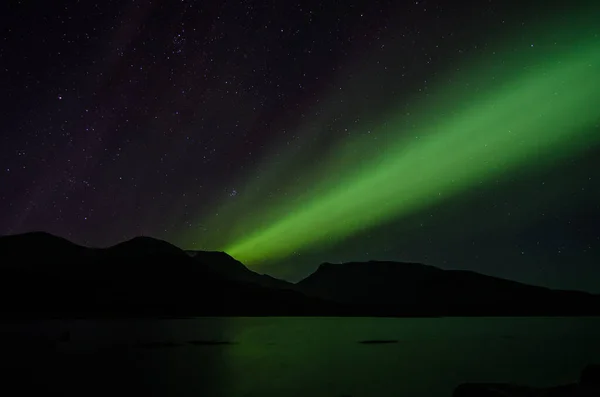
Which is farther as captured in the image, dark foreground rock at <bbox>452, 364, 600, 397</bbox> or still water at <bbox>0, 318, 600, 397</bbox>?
still water at <bbox>0, 318, 600, 397</bbox>

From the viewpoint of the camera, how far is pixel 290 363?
155 feet

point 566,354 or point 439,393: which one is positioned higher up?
point 566,354

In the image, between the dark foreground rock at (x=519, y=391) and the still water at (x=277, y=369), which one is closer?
the dark foreground rock at (x=519, y=391)

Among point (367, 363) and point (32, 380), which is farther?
point (367, 363)

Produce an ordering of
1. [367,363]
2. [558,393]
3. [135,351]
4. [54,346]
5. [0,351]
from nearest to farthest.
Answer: [558,393], [367,363], [0,351], [135,351], [54,346]

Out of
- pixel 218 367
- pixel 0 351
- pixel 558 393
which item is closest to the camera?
pixel 558 393

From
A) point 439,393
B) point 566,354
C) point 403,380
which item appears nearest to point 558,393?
point 439,393

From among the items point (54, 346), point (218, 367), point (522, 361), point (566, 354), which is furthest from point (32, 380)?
A: point (566, 354)

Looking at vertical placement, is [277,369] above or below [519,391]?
above

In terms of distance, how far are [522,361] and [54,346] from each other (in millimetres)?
Answer: 57244

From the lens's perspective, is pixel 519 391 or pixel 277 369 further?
pixel 277 369

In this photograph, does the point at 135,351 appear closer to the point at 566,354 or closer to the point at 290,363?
the point at 290,363

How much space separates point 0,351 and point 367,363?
136ft

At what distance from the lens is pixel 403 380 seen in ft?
119
